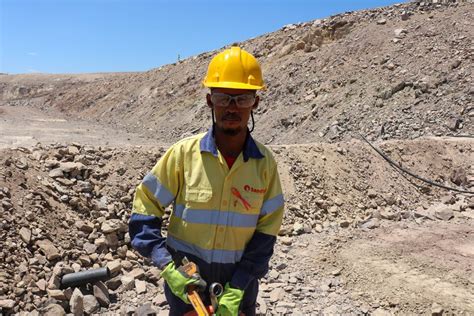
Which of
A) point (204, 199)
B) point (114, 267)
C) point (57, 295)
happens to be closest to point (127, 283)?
point (114, 267)

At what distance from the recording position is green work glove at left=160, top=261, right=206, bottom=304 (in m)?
1.95

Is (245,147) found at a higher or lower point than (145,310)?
higher

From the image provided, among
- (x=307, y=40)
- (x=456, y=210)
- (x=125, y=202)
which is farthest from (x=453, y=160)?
(x=307, y=40)

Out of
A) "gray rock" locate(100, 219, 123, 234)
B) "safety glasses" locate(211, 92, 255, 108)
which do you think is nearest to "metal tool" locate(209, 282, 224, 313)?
"safety glasses" locate(211, 92, 255, 108)

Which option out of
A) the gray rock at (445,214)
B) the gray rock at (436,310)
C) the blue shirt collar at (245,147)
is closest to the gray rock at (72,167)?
the blue shirt collar at (245,147)

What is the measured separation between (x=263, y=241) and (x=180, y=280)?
450 millimetres

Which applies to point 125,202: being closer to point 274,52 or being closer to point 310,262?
point 310,262

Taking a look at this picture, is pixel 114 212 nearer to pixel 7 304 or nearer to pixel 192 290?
pixel 7 304

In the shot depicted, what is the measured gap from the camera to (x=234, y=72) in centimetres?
205

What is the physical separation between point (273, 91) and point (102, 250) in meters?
12.1

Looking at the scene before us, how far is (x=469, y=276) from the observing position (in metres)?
5.11

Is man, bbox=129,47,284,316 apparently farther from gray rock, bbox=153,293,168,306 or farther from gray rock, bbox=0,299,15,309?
gray rock, bbox=0,299,15,309

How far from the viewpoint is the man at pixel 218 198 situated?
2037 millimetres

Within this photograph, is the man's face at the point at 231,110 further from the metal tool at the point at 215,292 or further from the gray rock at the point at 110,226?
the gray rock at the point at 110,226
